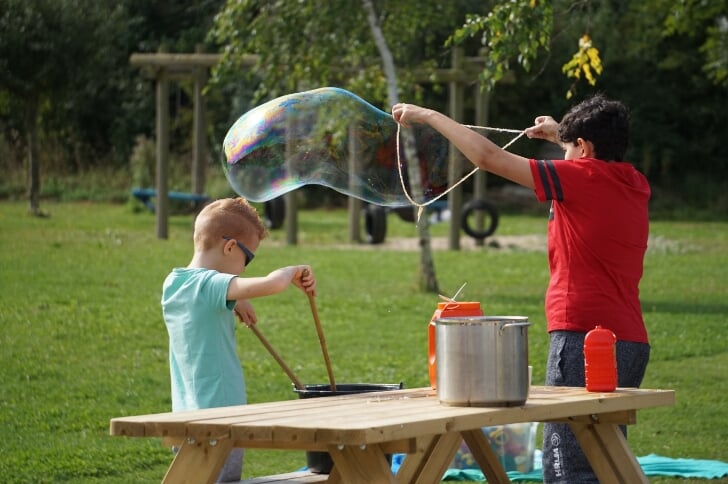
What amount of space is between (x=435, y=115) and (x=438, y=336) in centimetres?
83

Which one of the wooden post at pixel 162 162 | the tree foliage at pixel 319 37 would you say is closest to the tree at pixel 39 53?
the wooden post at pixel 162 162

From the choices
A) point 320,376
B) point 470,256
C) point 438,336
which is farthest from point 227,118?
point 438,336

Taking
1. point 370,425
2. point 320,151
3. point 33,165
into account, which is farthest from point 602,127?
point 33,165

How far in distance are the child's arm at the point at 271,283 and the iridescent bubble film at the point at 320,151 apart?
1.23 m

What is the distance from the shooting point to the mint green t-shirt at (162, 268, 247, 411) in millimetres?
4652

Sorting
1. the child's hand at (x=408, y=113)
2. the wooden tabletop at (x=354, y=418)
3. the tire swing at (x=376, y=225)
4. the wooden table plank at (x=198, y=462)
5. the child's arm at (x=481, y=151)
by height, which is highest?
the child's hand at (x=408, y=113)

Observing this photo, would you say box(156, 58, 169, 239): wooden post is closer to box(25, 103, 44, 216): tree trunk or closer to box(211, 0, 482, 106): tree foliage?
box(25, 103, 44, 216): tree trunk

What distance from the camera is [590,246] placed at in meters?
4.76

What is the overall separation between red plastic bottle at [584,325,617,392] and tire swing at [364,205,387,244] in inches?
637

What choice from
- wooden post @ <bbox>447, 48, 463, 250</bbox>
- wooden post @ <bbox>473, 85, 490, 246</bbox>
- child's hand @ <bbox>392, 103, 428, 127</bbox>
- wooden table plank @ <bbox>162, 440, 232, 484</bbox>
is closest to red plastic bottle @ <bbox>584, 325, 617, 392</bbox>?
child's hand @ <bbox>392, 103, 428, 127</bbox>

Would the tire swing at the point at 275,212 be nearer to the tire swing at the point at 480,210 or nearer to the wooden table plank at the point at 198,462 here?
the tire swing at the point at 480,210

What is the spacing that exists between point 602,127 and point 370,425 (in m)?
1.77

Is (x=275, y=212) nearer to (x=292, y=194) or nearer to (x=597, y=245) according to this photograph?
(x=292, y=194)

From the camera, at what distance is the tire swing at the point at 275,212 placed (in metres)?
22.8
